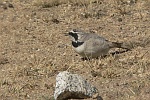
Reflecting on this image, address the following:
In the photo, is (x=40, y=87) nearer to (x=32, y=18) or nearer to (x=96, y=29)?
(x=96, y=29)

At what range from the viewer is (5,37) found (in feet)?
36.4

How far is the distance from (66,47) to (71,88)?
10.3 ft

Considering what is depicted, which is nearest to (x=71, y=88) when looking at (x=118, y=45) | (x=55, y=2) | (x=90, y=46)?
(x=90, y=46)

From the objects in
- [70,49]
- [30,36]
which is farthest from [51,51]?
[30,36]

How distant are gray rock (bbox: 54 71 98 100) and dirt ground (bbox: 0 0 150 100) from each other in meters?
0.33

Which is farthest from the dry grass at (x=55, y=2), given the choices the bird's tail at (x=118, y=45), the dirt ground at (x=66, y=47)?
the bird's tail at (x=118, y=45)

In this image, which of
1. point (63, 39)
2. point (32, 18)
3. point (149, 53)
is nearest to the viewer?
point (149, 53)

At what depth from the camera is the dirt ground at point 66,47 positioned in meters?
8.18

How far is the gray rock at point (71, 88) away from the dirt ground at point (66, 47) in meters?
0.33

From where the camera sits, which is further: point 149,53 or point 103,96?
point 149,53

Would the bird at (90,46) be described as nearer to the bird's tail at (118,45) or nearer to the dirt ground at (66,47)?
the bird's tail at (118,45)

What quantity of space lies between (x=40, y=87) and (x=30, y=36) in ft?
10.1

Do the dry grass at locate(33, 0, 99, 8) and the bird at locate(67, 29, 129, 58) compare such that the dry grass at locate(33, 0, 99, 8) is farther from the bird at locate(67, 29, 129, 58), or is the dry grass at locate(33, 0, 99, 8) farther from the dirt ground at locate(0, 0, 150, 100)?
the bird at locate(67, 29, 129, 58)

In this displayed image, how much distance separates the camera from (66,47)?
10445 millimetres
